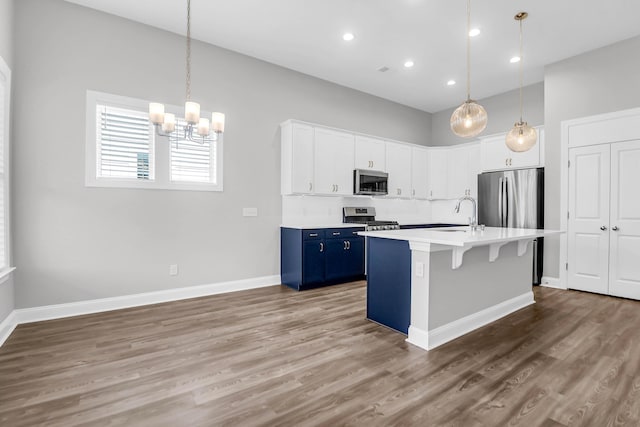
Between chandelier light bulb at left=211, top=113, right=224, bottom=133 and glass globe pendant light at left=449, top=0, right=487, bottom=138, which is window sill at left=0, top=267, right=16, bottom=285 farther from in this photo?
glass globe pendant light at left=449, top=0, right=487, bottom=138

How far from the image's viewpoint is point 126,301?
3680 mm

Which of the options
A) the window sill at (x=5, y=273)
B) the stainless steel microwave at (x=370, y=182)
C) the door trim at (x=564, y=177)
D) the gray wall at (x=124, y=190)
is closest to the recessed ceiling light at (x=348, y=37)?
the gray wall at (x=124, y=190)

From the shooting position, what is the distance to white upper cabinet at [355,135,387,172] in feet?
18.0

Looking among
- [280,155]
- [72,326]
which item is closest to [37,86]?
[72,326]

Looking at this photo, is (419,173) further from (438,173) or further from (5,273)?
(5,273)

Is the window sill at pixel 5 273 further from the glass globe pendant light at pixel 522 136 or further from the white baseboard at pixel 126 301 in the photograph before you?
the glass globe pendant light at pixel 522 136

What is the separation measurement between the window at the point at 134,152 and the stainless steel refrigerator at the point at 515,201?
4.48m

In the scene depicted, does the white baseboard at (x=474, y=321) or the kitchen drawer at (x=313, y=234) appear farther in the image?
the kitchen drawer at (x=313, y=234)

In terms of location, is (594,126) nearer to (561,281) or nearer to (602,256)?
(602,256)

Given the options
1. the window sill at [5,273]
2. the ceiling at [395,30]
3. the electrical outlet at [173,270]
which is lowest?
the electrical outlet at [173,270]

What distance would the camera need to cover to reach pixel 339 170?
523cm

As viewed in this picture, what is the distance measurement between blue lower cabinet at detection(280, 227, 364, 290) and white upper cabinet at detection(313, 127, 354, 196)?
2.43 feet

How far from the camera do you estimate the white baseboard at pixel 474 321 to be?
2.69m

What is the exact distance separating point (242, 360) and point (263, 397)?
532 mm
